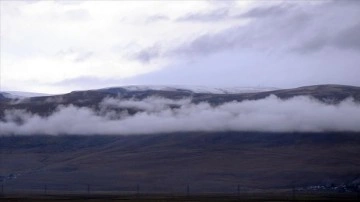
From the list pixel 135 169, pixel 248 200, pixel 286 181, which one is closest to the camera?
pixel 248 200

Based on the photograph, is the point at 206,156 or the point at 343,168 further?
the point at 206,156

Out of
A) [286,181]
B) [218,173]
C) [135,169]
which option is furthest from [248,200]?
[135,169]

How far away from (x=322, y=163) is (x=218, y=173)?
2444 centimetres

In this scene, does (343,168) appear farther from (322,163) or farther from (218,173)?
(218,173)

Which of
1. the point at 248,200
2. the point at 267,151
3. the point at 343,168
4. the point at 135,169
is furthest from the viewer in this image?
the point at 267,151

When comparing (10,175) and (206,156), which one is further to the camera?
(206,156)

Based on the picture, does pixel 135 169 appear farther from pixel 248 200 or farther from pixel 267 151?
pixel 248 200

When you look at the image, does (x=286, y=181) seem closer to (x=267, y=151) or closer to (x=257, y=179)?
(x=257, y=179)

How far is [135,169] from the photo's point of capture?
182875 millimetres

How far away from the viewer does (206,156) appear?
634 ft

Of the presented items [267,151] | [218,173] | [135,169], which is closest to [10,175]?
[135,169]

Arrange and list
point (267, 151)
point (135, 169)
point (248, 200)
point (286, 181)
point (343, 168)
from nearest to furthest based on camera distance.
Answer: point (248, 200) < point (286, 181) < point (343, 168) < point (135, 169) < point (267, 151)

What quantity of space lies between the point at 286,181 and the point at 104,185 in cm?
3643

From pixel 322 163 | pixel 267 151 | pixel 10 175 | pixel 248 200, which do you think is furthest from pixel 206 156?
pixel 248 200
